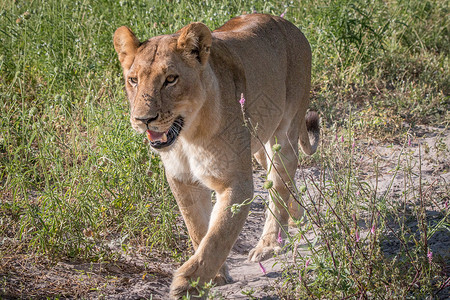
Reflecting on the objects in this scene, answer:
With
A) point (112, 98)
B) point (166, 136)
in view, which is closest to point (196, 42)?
point (166, 136)

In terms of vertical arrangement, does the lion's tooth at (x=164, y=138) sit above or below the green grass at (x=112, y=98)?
above

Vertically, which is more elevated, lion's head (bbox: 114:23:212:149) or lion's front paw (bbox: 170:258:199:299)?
lion's head (bbox: 114:23:212:149)

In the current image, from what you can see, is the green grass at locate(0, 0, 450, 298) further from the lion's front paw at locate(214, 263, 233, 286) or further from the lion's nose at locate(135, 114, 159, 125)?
the lion's nose at locate(135, 114, 159, 125)

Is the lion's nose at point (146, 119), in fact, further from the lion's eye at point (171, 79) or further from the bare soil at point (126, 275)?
the bare soil at point (126, 275)

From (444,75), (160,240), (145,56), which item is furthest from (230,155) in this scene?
(444,75)

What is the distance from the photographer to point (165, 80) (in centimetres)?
307

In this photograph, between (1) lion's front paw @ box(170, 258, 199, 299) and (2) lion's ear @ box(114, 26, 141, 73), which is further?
(2) lion's ear @ box(114, 26, 141, 73)

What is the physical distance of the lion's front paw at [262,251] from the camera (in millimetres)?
4008

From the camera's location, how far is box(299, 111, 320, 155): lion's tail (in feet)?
15.2

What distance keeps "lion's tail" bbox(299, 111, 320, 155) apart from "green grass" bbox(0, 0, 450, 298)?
0.10 m

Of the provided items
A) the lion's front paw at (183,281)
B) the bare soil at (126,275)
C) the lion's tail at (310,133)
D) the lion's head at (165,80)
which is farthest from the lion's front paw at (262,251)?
the lion's head at (165,80)

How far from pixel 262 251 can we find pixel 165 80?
1.44m

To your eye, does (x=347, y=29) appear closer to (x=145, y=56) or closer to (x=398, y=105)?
(x=398, y=105)

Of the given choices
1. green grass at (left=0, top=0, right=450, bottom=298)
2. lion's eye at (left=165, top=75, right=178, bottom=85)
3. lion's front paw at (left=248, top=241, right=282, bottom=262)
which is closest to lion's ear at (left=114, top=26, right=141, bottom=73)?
lion's eye at (left=165, top=75, right=178, bottom=85)
